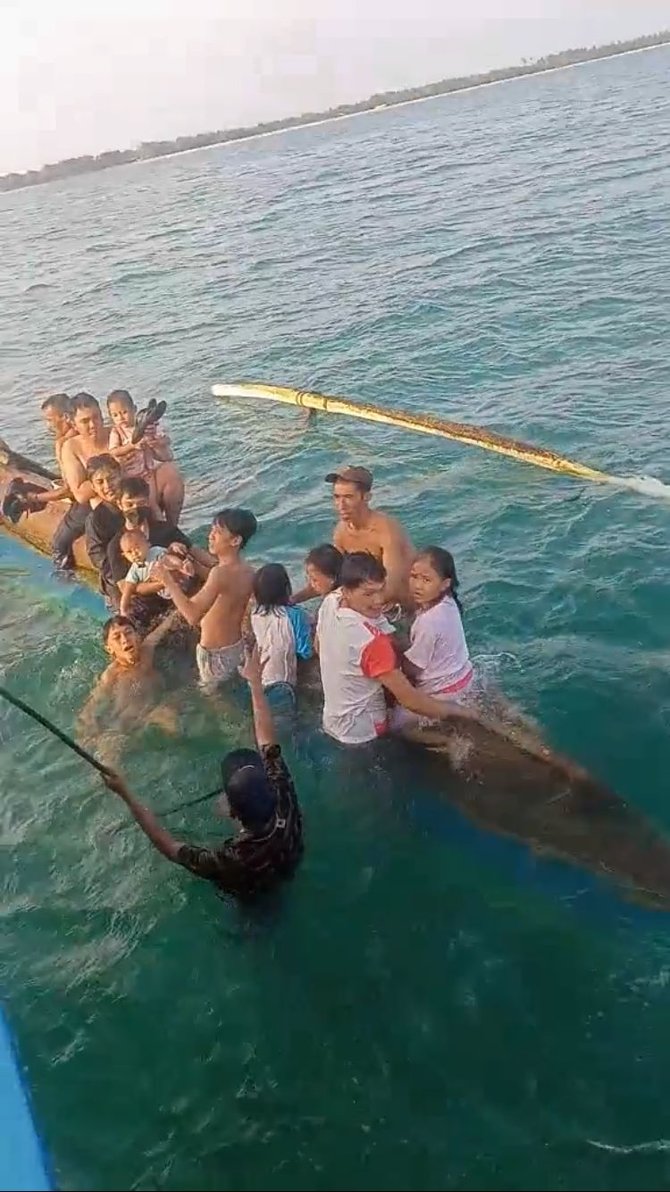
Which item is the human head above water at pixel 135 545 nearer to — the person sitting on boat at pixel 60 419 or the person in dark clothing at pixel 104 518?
the person in dark clothing at pixel 104 518

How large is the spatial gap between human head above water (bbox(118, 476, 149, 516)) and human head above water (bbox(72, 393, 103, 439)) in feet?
5.28

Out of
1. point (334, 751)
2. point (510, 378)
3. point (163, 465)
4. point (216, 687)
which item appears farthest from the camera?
point (510, 378)

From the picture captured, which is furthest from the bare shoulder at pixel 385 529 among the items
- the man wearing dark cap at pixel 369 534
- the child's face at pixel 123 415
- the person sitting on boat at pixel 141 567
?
the child's face at pixel 123 415

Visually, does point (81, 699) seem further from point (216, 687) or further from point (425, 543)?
point (425, 543)

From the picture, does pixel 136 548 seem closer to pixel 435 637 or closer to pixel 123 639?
pixel 123 639

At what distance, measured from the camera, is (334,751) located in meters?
6.79

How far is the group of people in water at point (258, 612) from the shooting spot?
5.27 m

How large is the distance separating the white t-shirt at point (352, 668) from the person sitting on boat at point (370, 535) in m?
1.23

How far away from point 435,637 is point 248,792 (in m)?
1.92

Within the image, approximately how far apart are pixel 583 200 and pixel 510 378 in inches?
554

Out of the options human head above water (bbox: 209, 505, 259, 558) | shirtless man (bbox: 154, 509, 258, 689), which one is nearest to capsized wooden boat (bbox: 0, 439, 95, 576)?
shirtless man (bbox: 154, 509, 258, 689)

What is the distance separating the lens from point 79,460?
9.66 meters

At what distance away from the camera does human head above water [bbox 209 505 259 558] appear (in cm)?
686

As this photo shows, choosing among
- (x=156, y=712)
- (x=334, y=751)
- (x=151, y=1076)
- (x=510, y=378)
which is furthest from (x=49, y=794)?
(x=510, y=378)
